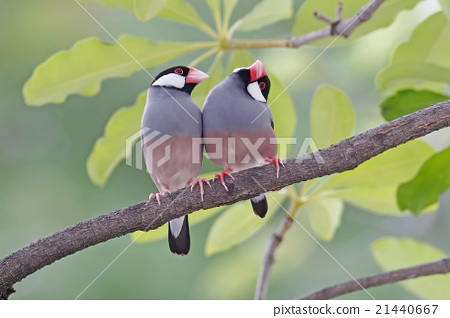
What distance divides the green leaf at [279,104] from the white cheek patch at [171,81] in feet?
0.39

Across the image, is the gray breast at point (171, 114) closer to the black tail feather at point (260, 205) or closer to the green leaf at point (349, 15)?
the black tail feather at point (260, 205)

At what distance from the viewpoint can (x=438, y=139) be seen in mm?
1798

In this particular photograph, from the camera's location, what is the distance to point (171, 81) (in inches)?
53.0

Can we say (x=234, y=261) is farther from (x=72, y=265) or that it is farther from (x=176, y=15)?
(x=176, y=15)

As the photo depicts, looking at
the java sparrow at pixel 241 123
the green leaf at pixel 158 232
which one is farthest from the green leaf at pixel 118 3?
the green leaf at pixel 158 232

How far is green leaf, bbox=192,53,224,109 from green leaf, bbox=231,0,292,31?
0.42 ft

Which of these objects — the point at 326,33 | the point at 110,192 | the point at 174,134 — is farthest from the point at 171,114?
the point at 110,192

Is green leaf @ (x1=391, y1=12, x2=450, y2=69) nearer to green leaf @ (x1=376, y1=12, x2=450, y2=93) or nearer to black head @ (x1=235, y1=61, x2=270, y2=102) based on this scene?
green leaf @ (x1=376, y1=12, x2=450, y2=93)

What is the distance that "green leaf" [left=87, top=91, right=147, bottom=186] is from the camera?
1.37m

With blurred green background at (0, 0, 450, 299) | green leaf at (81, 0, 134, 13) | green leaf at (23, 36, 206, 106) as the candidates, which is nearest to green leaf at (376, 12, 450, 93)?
green leaf at (23, 36, 206, 106)

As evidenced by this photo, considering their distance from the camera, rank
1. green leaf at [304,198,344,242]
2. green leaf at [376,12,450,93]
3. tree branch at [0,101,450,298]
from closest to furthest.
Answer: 1. tree branch at [0,101,450,298]
2. green leaf at [376,12,450,93]
3. green leaf at [304,198,344,242]

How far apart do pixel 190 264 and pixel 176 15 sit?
6.07 feet

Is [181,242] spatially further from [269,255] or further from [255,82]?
[255,82]

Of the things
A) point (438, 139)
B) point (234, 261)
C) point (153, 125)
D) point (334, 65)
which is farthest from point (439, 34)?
point (234, 261)
